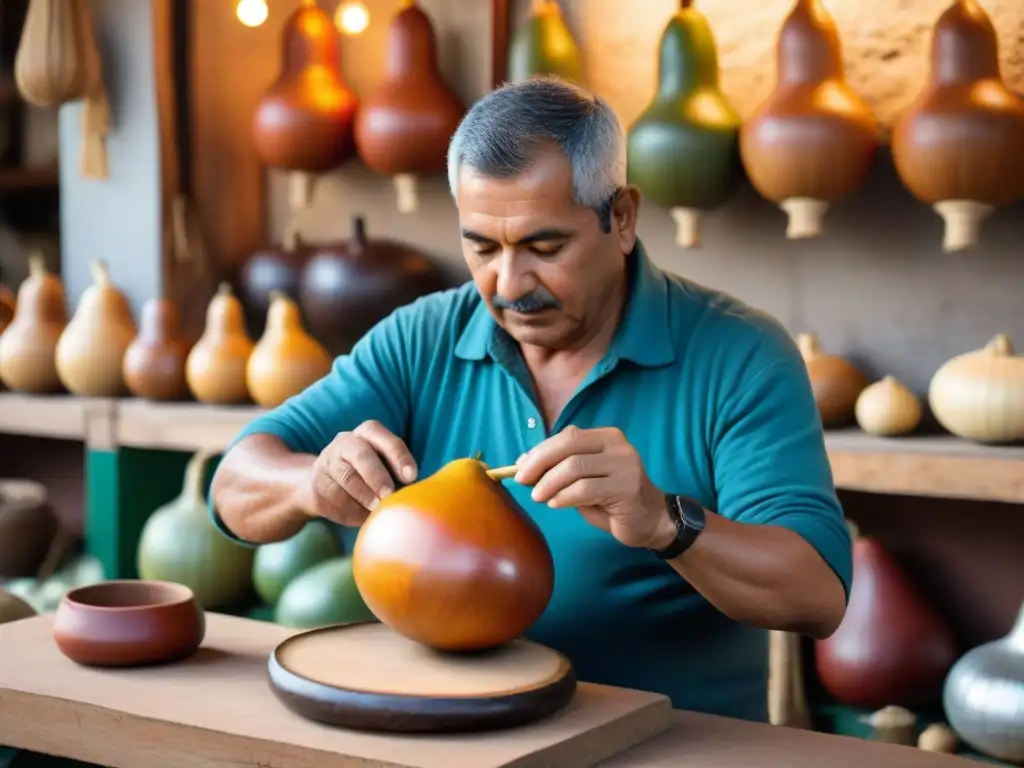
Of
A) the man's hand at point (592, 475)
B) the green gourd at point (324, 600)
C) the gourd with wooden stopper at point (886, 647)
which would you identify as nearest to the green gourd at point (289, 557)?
the green gourd at point (324, 600)

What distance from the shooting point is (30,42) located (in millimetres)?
3518

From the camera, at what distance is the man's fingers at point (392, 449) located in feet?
5.18

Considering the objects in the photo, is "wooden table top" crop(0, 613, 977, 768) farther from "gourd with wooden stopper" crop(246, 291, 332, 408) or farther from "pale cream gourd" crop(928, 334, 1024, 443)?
"gourd with wooden stopper" crop(246, 291, 332, 408)

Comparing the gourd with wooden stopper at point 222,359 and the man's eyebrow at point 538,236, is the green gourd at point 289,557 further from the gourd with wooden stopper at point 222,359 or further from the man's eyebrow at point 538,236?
the man's eyebrow at point 538,236

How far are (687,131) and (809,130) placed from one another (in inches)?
10.0

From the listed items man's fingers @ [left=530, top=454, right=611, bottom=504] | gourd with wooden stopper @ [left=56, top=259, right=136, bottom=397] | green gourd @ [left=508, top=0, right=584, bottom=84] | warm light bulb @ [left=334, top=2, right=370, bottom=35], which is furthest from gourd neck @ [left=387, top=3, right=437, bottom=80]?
man's fingers @ [left=530, top=454, right=611, bottom=504]

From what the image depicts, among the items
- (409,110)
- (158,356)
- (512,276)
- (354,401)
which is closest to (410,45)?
(409,110)

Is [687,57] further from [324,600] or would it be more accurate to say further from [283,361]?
[324,600]

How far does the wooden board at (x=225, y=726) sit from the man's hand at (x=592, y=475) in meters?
0.21

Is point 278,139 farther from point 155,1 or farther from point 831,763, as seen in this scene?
point 831,763

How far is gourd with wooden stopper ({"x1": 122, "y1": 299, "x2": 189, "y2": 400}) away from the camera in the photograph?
11.4 ft

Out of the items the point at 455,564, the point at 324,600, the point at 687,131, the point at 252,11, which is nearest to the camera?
the point at 455,564

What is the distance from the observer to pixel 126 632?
1.58 meters

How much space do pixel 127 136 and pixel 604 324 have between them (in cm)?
219
